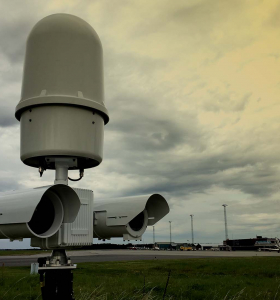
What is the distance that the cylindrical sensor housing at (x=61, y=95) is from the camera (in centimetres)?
627

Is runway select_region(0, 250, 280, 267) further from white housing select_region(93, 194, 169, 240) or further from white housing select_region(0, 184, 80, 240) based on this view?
white housing select_region(0, 184, 80, 240)

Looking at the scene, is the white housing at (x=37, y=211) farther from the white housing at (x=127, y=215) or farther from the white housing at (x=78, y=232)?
the white housing at (x=127, y=215)

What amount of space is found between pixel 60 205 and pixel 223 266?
947 inches

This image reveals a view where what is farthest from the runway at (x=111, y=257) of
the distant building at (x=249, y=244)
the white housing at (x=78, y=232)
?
the white housing at (x=78, y=232)

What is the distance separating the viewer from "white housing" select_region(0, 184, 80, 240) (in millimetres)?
5629

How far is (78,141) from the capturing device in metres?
6.34

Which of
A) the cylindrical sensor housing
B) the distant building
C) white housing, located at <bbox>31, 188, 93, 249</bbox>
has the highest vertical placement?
the cylindrical sensor housing

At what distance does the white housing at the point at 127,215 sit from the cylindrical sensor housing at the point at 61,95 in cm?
97

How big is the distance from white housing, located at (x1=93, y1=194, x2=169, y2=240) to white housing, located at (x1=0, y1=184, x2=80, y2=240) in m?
0.94

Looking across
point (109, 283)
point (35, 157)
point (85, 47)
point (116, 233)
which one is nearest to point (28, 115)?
point (35, 157)

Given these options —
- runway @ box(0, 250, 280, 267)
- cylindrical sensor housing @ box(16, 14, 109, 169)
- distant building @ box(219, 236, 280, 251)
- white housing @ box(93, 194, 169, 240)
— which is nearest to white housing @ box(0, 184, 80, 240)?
cylindrical sensor housing @ box(16, 14, 109, 169)

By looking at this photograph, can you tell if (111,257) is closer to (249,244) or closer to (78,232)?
(78,232)

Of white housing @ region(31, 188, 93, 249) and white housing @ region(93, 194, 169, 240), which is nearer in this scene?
white housing @ region(31, 188, 93, 249)

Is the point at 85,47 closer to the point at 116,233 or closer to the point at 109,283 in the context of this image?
the point at 116,233
